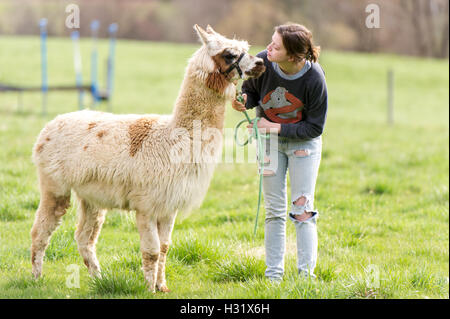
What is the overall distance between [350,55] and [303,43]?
31.9m

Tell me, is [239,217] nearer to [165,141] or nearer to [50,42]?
[165,141]

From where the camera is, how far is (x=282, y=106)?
409 cm

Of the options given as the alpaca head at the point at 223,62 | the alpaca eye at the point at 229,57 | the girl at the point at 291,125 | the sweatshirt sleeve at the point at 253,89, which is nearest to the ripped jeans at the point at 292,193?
the girl at the point at 291,125

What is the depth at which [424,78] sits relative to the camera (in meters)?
28.7

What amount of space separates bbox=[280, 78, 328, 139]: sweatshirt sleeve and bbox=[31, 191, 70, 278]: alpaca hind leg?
193 cm

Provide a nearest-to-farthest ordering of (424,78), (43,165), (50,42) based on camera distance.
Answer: (43,165) → (424,78) → (50,42)

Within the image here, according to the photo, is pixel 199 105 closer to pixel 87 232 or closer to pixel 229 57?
pixel 229 57

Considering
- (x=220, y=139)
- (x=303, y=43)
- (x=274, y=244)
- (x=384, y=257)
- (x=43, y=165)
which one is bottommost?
(x=384, y=257)

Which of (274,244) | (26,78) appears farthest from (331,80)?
(274,244)

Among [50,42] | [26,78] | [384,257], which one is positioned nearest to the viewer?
[384,257]

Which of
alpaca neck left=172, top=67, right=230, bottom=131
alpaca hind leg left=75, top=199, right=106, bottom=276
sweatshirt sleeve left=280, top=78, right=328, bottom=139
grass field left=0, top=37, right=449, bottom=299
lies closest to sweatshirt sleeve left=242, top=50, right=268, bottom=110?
alpaca neck left=172, top=67, right=230, bottom=131

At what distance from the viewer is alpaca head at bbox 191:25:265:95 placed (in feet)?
12.7

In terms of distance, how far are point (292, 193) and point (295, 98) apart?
724 millimetres

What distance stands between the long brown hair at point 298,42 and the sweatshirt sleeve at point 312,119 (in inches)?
8.5
